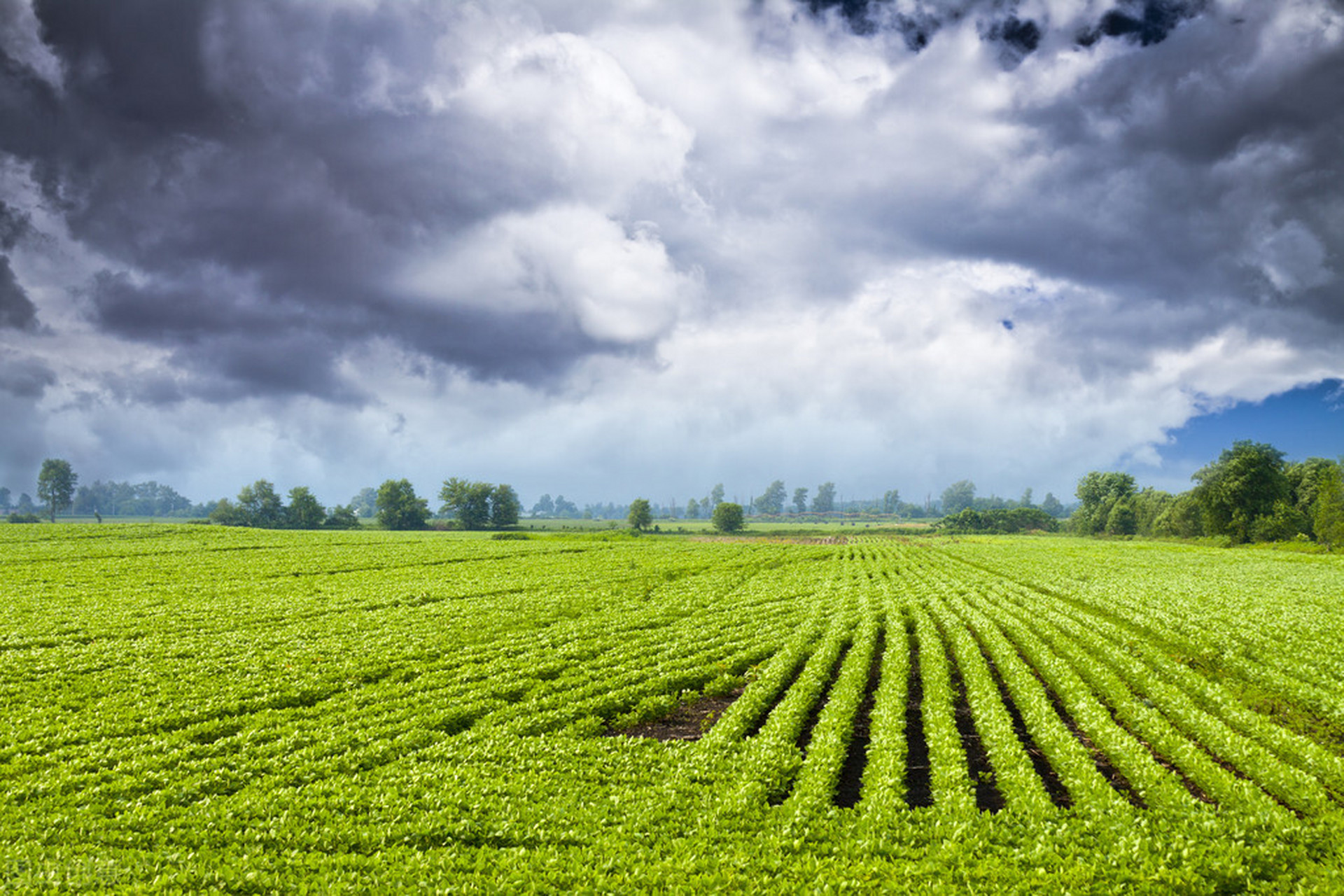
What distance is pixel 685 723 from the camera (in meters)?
19.4

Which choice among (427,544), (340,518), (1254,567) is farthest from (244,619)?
(340,518)

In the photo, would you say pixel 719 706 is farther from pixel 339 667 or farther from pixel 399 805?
pixel 339 667

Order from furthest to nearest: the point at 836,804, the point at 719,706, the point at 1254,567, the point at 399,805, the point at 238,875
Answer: the point at 1254,567
the point at 719,706
the point at 836,804
the point at 399,805
the point at 238,875

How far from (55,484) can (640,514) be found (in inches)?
8308

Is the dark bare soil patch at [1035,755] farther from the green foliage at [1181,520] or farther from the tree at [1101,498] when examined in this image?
the tree at [1101,498]

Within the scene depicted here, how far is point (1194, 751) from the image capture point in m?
15.3

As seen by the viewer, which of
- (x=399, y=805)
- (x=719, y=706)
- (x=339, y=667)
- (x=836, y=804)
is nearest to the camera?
(x=399, y=805)

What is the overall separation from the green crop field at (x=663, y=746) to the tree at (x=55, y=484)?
235m

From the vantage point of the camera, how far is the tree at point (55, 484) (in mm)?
193000

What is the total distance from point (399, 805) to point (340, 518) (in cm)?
19679

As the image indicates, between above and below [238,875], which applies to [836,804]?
below

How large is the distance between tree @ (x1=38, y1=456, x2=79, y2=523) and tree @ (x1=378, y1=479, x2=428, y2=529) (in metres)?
126

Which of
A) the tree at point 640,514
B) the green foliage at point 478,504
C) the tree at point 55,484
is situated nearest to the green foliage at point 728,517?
the tree at point 640,514

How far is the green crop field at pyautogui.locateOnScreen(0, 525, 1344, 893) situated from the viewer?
426 inches
